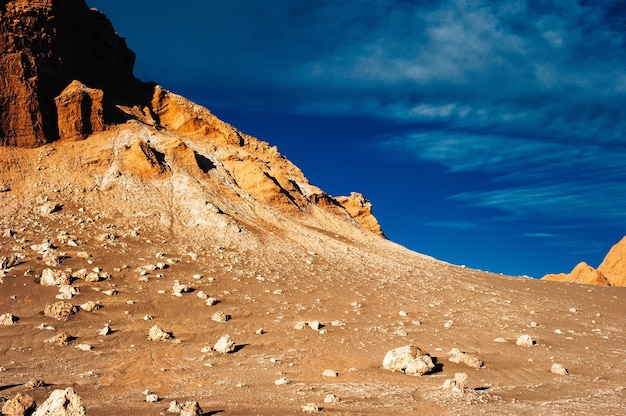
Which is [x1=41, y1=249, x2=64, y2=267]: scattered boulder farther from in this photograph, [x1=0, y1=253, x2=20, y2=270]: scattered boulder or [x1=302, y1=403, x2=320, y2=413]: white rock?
[x1=302, y1=403, x2=320, y2=413]: white rock

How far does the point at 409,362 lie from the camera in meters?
10.2

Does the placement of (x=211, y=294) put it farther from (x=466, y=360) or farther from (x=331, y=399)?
(x=331, y=399)

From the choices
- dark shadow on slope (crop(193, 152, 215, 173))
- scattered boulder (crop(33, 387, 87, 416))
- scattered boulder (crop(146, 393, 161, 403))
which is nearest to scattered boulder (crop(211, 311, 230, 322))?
scattered boulder (crop(146, 393, 161, 403))

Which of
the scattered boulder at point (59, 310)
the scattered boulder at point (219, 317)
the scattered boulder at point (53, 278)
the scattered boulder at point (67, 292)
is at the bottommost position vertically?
the scattered boulder at point (219, 317)

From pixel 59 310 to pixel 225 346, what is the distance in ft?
19.0

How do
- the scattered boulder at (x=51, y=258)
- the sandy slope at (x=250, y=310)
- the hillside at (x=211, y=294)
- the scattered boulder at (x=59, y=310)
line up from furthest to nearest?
1. the scattered boulder at (x=51, y=258)
2. the scattered boulder at (x=59, y=310)
3. the hillside at (x=211, y=294)
4. the sandy slope at (x=250, y=310)

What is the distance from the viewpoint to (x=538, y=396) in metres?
8.81

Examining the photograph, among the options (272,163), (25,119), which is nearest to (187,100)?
(272,163)

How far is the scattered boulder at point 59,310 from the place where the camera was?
13164 millimetres

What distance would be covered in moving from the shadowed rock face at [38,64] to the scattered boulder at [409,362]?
75.6ft

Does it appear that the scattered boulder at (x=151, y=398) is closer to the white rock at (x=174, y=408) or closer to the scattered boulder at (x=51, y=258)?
the white rock at (x=174, y=408)

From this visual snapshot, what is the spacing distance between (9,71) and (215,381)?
2275 cm

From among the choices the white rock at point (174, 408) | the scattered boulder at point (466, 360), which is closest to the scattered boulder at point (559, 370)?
the scattered boulder at point (466, 360)

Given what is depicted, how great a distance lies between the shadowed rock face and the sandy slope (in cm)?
149
